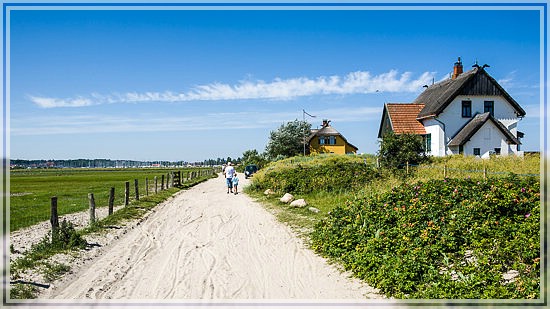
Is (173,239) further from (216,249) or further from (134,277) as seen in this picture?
(134,277)

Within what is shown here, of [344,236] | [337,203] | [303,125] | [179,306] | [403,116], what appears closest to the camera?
[179,306]

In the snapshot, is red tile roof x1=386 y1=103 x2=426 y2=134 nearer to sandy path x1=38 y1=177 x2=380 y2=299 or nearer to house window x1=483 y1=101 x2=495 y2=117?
house window x1=483 y1=101 x2=495 y2=117

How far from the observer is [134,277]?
924cm

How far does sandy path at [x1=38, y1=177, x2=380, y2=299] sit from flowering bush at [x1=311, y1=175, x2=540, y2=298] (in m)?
0.67

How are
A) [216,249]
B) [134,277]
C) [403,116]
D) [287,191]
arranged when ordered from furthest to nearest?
[403,116] < [287,191] < [216,249] < [134,277]

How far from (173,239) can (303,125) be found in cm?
5686

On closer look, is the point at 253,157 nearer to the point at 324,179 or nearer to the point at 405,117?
the point at 405,117

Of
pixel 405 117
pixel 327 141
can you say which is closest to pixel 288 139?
pixel 327 141

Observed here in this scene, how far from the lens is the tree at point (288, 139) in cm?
6788

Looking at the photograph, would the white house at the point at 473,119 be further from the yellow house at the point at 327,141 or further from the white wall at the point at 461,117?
the yellow house at the point at 327,141

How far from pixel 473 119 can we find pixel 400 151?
11.7 meters

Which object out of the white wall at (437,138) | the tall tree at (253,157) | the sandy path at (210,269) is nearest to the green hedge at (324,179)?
the sandy path at (210,269)

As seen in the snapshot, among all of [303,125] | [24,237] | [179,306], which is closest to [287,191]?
[24,237]

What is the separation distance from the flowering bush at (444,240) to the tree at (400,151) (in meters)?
15.2
